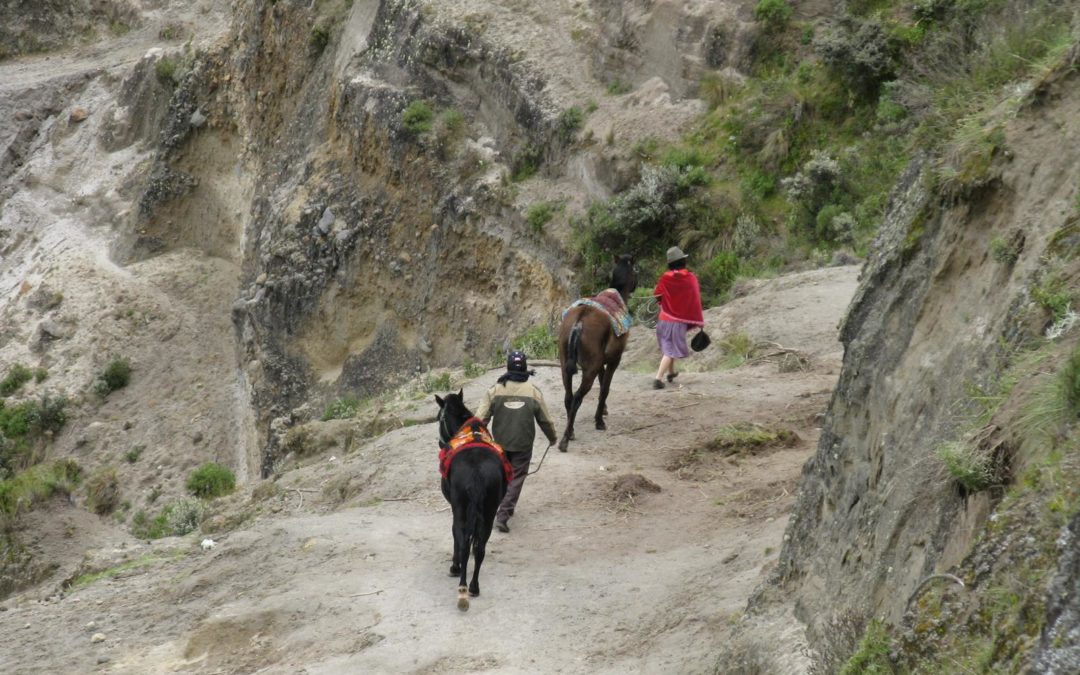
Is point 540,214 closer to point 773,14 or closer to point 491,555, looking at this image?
point 773,14

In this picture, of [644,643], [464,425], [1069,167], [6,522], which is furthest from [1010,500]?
[6,522]

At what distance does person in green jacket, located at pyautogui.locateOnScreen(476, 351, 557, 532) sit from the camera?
10.7 m

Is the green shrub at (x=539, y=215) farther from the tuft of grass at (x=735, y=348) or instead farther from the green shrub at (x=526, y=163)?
the tuft of grass at (x=735, y=348)

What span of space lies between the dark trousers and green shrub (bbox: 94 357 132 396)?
2311cm

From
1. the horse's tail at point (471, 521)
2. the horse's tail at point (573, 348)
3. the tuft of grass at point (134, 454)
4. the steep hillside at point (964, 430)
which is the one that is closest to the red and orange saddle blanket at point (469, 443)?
the horse's tail at point (471, 521)

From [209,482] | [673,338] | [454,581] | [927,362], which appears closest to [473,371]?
[673,338]

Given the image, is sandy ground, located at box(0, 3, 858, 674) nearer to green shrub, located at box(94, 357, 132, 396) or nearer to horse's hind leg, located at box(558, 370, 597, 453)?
horse's hind leg, located at box(558, 370, 597, 453)

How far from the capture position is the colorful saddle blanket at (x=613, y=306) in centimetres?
1360

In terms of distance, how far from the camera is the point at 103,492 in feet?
88.6

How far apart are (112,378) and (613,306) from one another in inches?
857

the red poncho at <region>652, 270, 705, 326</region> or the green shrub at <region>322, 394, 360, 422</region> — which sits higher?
the red poncho at <region>652, 270, 705, 326</region>

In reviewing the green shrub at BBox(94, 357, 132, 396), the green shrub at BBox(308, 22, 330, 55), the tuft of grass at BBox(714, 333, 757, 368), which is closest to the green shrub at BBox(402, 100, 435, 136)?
the green shrub at BBox(308, 22, 330, 55)

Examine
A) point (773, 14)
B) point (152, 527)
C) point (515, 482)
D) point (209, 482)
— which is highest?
point (773, 14)

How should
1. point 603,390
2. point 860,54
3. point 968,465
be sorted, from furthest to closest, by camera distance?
point 860,54, point 603,390, point 968,465
